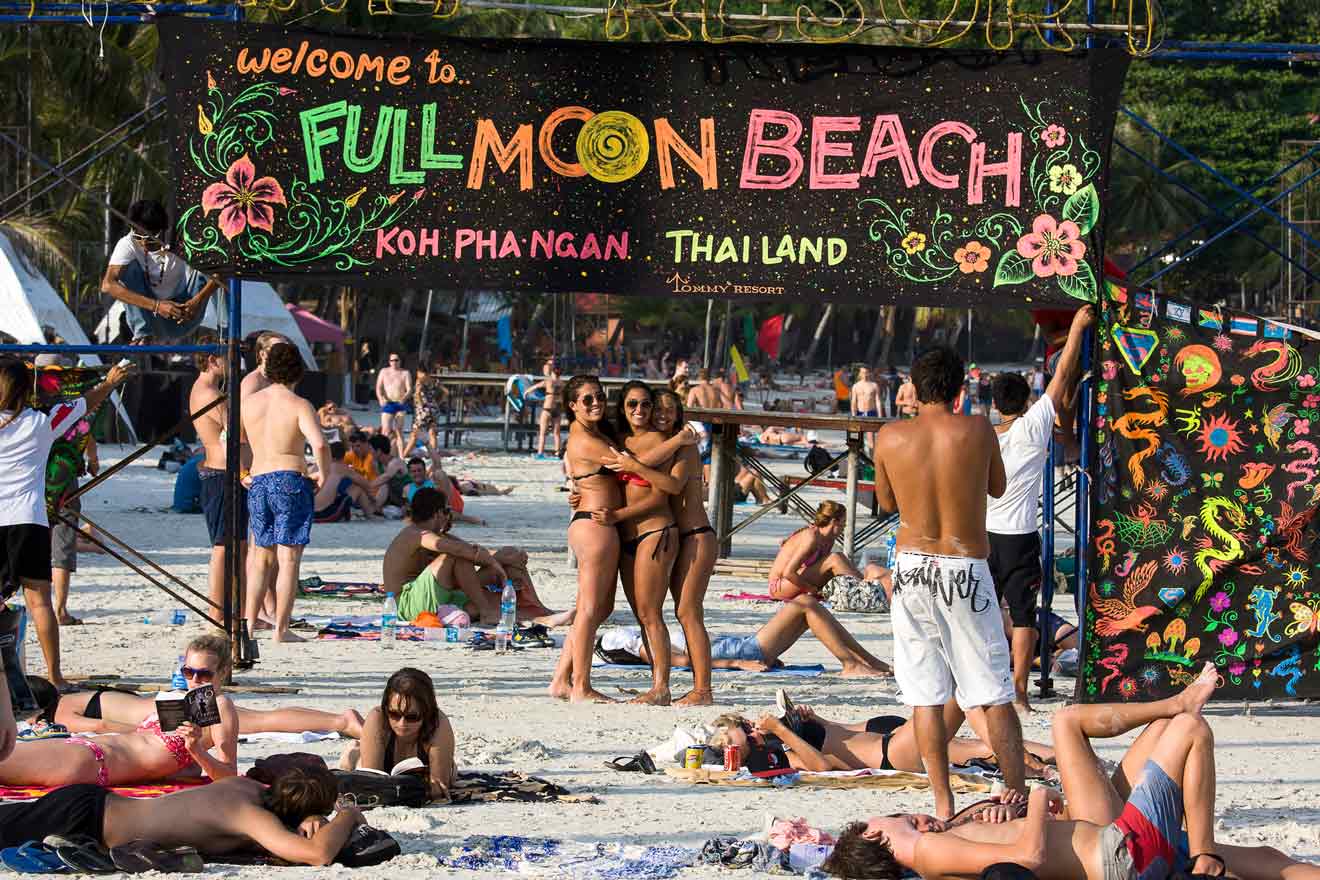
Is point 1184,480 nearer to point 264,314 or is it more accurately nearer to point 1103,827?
point 1103,827

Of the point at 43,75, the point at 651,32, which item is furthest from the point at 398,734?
the point at 651,32

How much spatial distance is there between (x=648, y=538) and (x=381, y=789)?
2.88 metres

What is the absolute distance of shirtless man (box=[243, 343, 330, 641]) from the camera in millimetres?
10766

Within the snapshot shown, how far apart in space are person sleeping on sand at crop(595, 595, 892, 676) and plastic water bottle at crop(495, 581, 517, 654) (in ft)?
2.34

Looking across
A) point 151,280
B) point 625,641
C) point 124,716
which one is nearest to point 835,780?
point 124,716

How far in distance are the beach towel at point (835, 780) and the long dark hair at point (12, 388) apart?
142 inches

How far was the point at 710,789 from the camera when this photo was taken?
764cm

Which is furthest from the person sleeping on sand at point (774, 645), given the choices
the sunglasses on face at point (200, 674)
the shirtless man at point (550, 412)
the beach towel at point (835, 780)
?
the shirtless man at point (550, 412)

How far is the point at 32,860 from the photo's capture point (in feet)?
19.5

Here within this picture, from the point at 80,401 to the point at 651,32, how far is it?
4650cm

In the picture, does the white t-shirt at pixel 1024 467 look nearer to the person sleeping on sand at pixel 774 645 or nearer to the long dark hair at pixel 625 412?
the person sleeping on sand at pixel 774 645

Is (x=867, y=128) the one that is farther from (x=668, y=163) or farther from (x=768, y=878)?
(x=768, y=878)

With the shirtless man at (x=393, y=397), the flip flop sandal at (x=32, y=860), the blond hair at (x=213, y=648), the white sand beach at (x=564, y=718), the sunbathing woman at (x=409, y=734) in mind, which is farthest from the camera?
the shirtless man at (x=393, y=397)

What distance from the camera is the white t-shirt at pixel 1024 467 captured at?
9.48 m
